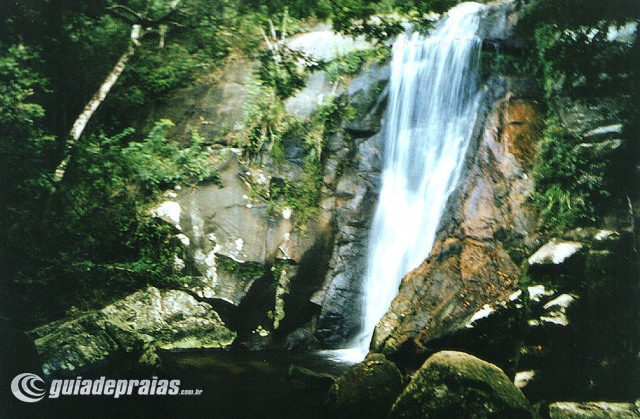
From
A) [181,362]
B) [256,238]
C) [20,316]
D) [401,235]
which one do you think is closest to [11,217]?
[20,316]

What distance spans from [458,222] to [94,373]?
3.76 meters

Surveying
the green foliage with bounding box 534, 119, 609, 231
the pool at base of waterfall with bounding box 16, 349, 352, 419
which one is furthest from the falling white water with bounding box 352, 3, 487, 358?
the pool at base of waterfall with bounding box 16, 349, 352, 419

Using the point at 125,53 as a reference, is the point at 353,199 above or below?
below

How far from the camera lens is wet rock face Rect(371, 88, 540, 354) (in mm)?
4277

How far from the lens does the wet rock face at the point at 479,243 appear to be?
428 centimetres

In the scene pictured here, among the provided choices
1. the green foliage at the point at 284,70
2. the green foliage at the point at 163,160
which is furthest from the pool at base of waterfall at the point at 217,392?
the green foliage at the point at 284,70

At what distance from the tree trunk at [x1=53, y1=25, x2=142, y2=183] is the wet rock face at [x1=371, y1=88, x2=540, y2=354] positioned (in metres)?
3.55

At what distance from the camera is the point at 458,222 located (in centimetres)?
476

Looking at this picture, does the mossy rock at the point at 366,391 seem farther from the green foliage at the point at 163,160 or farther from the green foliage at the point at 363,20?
the green foliage at the point at 363,20

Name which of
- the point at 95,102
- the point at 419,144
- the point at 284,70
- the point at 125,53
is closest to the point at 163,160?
the point at 95,102

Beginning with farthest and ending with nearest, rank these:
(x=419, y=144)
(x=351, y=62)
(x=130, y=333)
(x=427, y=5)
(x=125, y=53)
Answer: (x=419, y=144) → (x=351, y=62) → (x=427, y=5) → (x=125, y=53) → (x=130, y=333)
